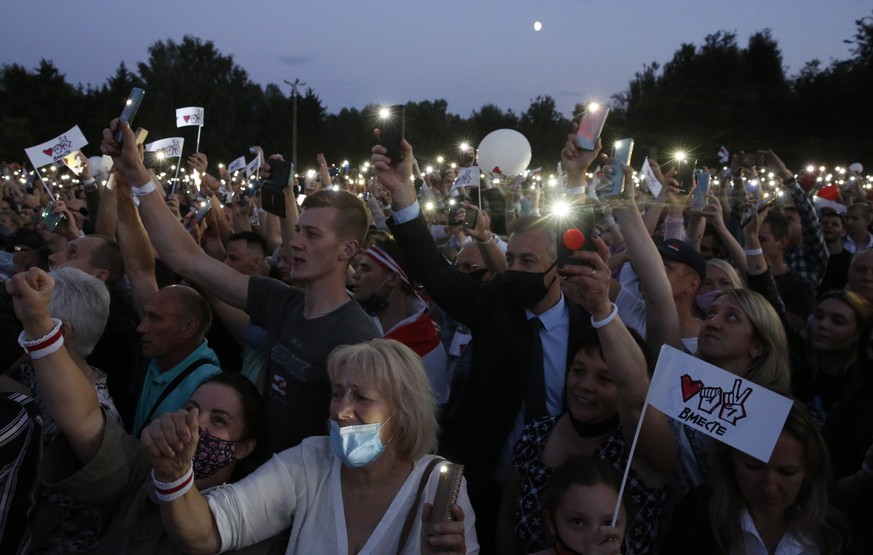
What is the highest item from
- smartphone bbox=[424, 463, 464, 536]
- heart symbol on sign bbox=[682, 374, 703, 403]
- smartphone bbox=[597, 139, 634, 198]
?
smartphone bbox=[597, 139, 634, 198]

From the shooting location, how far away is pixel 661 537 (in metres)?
2.84

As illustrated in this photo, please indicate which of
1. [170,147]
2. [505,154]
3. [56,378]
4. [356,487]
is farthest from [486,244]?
[505,154]

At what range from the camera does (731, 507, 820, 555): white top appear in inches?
101

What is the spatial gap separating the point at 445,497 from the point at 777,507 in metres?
1.25

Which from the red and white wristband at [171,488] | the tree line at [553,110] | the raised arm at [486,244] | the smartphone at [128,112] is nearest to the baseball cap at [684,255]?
the raised arm at [486,244]

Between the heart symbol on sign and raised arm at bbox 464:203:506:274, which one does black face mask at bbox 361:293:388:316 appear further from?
the heart symbol on sign

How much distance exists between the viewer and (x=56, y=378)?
92.7 inches

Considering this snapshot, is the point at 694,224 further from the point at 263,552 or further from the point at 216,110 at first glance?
the point at 216,110

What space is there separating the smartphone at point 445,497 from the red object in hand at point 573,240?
928 mm

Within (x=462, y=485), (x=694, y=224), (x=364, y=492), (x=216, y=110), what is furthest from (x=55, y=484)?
(x=216, y=110)

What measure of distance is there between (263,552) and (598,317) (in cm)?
145

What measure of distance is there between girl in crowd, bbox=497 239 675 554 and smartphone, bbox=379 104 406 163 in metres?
1.03

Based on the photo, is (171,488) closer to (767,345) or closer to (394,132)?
(394,132)

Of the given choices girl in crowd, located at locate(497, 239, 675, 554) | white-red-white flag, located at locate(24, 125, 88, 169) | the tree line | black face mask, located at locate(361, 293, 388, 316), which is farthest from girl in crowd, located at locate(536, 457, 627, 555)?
the tree line
